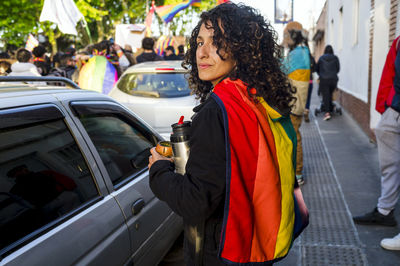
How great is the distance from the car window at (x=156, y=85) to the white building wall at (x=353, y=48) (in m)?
4.33

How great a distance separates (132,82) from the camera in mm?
5953

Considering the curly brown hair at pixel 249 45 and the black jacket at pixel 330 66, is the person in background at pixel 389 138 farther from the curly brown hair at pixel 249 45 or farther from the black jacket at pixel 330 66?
the black jacket at pixel 330 66

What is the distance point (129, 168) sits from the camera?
8.55 feet

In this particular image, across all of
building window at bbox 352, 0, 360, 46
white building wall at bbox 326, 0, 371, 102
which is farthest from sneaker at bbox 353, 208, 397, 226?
building window at bbox 352, 0, 360, 46

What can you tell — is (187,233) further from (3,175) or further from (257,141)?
(3,175)

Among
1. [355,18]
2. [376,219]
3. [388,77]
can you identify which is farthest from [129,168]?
[355,18]

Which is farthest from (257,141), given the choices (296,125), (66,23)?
(66,23)

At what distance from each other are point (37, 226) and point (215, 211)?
77 cm

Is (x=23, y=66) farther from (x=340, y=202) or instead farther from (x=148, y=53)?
(x=340, y=202)

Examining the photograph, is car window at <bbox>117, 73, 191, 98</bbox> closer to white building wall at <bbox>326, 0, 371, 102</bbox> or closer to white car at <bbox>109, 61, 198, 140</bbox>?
white car at <bbox>109, 61, 198, 140</bbox>

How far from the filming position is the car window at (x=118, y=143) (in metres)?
2.36

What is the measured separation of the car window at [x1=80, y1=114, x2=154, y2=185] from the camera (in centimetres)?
236

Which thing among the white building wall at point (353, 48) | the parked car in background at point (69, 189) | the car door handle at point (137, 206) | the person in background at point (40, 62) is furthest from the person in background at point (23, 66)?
the white building wall at point (353, 48)

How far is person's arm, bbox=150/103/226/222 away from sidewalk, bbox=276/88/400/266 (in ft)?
7.30
